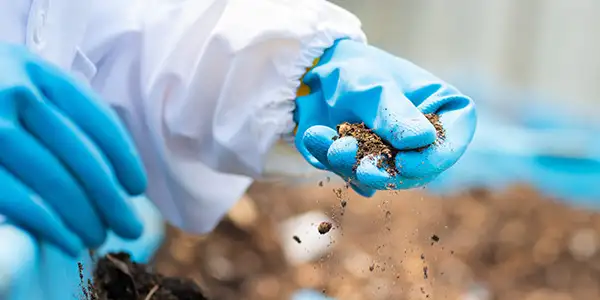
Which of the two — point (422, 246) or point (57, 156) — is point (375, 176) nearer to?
point (57, 156)

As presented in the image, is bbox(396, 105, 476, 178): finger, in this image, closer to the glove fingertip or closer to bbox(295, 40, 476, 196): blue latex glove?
bbox(295, 40, 476, 196): blue latex glove

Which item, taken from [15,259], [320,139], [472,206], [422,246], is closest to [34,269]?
[15,259]

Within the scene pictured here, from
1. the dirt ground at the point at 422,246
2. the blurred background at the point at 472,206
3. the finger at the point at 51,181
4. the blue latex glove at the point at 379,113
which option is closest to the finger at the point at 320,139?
the blue latex glove at the point at 379,113

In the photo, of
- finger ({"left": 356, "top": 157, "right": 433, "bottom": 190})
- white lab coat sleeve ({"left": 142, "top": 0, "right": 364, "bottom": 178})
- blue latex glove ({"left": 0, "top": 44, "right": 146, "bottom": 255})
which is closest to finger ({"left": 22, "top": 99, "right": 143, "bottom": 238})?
blue latex glove ({"left": 0, "top": 44, "right": 146, "bottom": 255})

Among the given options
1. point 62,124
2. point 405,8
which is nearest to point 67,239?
point 62,124

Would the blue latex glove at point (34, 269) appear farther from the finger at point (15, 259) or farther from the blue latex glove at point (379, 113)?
the blue latex glove at point (379, 113)

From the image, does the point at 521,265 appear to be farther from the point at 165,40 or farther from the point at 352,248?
the point at 165,40
